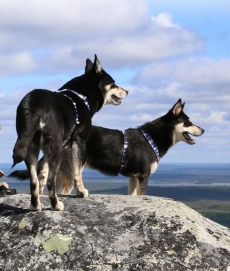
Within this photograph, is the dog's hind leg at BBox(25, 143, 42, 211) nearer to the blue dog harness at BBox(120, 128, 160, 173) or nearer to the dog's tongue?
the blue dog harness at BBox(120, 128, 160, 173)

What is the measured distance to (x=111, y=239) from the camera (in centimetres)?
716

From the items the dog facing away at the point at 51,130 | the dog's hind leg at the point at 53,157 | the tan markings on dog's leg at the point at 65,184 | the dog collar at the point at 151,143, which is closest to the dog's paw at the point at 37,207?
the dog facing away at the point at 51,130

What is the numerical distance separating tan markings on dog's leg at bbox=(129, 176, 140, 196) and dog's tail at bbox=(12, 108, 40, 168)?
4.70m

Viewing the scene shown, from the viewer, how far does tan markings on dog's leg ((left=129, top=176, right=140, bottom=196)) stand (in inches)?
460

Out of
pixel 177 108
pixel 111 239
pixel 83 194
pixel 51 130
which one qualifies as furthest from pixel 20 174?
pixel 177 108

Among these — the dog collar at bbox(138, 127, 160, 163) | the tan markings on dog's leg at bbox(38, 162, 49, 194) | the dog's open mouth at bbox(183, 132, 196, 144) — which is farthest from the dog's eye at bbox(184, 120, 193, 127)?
the tan markings on dog's leg at bbox(38, 162, 49, 194)

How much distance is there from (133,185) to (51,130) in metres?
4.61

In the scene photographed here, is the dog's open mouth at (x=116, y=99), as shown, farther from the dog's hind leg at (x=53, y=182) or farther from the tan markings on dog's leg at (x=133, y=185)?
the dog's hind leg at (x=53, y=182)

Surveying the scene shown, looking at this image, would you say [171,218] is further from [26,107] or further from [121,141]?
[121,141]

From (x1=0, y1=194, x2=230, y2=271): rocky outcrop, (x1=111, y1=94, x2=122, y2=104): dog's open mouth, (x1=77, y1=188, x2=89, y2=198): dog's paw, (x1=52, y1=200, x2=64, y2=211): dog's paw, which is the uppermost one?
(x1=111, y1=94, x2=122, y2=104): dog's open mouth

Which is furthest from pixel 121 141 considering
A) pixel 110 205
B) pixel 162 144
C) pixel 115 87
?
pixel 110 205

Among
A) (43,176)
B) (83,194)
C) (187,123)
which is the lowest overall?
(83,194)

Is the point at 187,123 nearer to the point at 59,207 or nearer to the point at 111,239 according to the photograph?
the point at 59,207

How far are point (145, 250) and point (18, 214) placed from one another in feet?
5.86
